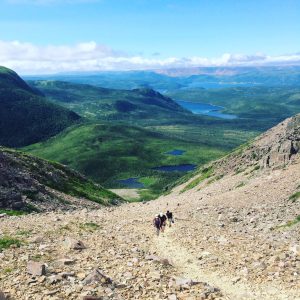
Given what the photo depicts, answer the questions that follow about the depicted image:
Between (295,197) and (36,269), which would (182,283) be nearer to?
(36,269)

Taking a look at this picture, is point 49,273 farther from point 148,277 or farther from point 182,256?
point 182,256

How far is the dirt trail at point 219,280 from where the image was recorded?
74.0 ft

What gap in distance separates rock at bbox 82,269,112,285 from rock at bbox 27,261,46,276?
2636mm

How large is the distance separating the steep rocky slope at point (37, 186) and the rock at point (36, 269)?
3096 centimetres

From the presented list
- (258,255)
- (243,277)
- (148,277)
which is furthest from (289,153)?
(148,277)

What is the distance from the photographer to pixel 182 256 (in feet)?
100.0

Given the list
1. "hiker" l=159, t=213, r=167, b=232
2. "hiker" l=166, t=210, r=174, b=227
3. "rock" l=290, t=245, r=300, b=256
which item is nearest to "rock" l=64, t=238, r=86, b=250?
"hiker" l=159, t=213, r=167, b=232

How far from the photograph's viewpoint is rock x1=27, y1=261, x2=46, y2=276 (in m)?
22.6

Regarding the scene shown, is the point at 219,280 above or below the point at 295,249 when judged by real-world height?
below

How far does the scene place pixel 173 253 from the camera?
3141 centimetres

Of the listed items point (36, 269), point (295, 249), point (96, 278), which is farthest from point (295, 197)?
point (36, 269)

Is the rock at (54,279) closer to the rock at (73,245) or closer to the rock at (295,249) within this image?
the rock at (73,245)

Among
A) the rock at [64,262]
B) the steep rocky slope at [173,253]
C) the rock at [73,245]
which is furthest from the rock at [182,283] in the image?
the rock at [73,245]

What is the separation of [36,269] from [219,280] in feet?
36.7
